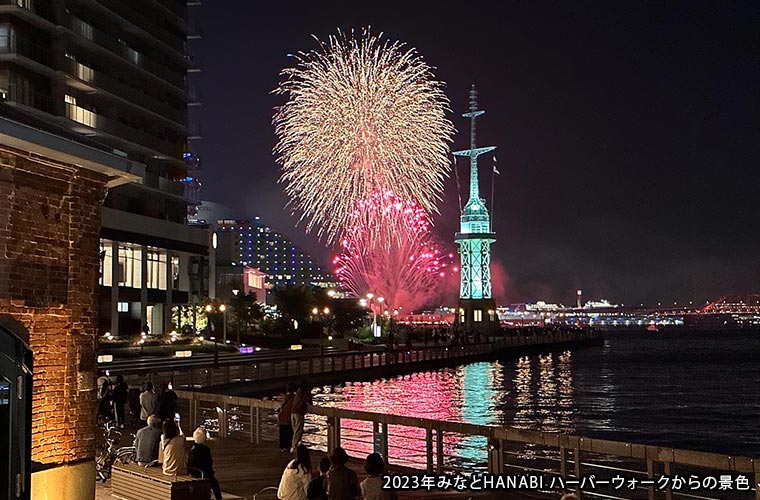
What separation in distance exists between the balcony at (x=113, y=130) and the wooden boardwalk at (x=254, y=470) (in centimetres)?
4995

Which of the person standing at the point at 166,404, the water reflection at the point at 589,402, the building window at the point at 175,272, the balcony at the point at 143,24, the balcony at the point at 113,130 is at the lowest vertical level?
the water reflection at the point at 589,402

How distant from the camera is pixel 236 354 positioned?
67.7 metres

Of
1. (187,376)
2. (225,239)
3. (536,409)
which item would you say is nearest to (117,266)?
(187,376)

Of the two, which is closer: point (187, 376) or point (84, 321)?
point (84, 321)

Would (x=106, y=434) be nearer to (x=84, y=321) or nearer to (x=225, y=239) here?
(x=84, y=321)

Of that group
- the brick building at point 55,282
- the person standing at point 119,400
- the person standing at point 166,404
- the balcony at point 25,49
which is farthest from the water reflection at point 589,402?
the balcony at point 25,49

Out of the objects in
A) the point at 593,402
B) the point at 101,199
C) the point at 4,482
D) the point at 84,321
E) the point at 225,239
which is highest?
the point at 225,239

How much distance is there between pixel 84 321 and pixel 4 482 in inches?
177

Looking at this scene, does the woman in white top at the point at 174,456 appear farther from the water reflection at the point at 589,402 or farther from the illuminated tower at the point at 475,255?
the illuminated tower at the point at 475,255

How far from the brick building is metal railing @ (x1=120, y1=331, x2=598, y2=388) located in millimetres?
25157

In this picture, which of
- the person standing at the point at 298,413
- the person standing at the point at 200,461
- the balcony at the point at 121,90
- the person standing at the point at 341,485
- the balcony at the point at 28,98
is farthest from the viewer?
the balcony at the point at 121,90

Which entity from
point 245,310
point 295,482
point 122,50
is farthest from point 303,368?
point 295,482

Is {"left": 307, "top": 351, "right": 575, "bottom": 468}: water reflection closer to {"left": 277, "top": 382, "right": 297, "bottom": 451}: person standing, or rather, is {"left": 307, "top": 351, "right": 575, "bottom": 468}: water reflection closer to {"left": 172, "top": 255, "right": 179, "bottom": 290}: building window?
{"left": 277, "top": 382, "right": 297, "bottom": 451}: person standing

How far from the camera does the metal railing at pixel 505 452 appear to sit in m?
13.8
